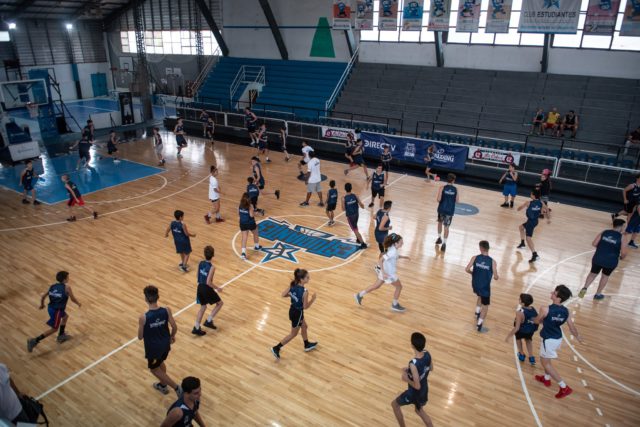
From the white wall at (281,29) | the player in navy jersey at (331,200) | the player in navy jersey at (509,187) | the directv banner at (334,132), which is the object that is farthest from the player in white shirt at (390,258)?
the white wall at (281,29)

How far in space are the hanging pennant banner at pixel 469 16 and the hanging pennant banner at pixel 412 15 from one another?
6.02 feet

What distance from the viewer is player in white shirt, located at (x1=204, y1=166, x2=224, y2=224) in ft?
39.7

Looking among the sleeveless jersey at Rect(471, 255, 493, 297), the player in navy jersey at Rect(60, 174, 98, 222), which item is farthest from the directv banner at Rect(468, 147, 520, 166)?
the player in navy jersey at Rect(60, 174, 98, 222)

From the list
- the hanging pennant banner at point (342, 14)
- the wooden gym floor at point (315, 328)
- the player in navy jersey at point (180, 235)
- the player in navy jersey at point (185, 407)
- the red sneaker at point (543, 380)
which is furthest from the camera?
the hanging pennant banner at point (342, 14)

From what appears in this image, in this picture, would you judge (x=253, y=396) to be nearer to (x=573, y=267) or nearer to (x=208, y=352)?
(x=208, y=352)

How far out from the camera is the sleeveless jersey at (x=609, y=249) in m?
8.39

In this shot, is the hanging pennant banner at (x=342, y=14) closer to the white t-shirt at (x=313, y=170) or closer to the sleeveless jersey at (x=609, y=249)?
the white t-shirt at (x=313, y=170)

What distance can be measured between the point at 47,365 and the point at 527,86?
23.6 metres

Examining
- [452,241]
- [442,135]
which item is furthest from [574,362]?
[442,135]

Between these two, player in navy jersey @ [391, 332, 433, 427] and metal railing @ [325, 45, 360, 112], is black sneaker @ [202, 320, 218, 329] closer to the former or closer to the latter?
player in navy jersey @ [391, 332, 433, 427]

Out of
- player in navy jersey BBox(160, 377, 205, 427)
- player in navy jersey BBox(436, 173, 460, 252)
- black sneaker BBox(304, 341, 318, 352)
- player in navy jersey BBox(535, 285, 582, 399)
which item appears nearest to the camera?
player in navy jersey BBox(160, 377, 205, 427)

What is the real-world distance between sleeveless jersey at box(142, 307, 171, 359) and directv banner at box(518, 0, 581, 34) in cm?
1762

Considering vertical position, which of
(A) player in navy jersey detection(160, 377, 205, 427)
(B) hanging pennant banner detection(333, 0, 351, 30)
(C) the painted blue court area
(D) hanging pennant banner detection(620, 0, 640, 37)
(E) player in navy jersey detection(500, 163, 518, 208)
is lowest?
(C) the painted blue court area

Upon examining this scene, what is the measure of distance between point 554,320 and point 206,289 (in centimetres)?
553
